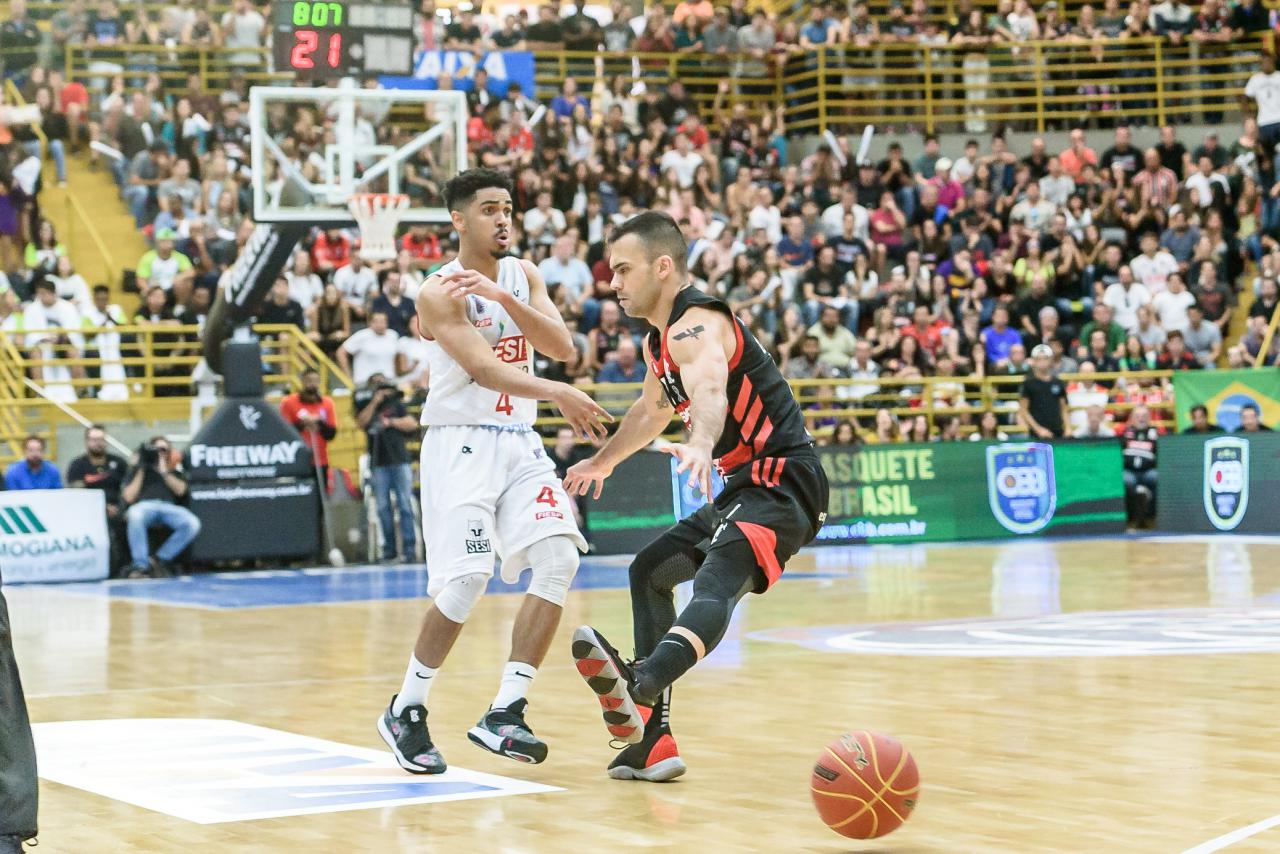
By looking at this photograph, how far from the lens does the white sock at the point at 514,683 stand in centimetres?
710

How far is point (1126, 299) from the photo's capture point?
81.0 feet

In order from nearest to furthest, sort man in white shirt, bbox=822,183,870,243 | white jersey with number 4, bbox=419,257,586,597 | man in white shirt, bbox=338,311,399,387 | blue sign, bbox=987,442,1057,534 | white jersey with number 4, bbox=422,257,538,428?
white jersey with number 4, bbox=419,257,586,597 < white jersey with number 4, bbox=422,257,538,428 < man in white shirt, bbox=338,311,399,387 < blue sign, bbox=987,442,1057,534 < man in white shirt, bbox=822,183,870,243

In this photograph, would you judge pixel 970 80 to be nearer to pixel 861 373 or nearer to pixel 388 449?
pixel 861 373

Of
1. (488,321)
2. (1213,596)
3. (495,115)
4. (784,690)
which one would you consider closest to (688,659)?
(488,321)

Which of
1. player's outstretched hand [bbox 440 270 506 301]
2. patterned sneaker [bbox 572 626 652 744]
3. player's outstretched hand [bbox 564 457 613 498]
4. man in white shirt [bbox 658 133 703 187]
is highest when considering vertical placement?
man in white shirt [bbox 658 133 703 187]

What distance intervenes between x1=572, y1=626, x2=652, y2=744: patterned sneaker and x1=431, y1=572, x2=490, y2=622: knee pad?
89cm

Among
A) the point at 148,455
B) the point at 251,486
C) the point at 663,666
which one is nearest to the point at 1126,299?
the point at 251,486

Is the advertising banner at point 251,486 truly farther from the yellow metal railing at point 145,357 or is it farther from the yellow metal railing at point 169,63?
the yellow metal railing at point 169,63

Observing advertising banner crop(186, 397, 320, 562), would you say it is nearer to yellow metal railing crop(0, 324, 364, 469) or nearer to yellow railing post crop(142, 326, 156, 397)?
yellow metal railing crop(0, 324, 364, 469)

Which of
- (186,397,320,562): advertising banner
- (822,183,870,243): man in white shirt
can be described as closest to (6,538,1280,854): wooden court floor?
(186,397,320,562): advertising banner

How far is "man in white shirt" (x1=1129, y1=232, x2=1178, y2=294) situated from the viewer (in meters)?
25.2

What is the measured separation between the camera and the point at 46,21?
84.1ft

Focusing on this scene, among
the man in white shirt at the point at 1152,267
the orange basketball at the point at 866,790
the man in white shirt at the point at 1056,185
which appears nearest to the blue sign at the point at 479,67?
the man in white shirt at the point at 1056,185

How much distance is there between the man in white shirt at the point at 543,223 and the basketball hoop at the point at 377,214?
4520 mm
